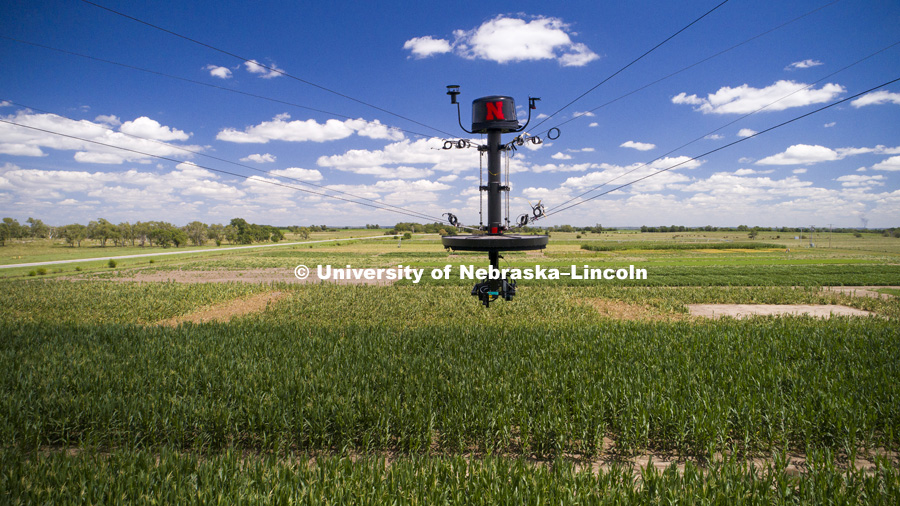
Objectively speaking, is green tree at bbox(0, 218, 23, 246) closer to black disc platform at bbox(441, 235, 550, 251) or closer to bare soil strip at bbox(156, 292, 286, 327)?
bare soil strip at bbox(156, 292, 286, 327)

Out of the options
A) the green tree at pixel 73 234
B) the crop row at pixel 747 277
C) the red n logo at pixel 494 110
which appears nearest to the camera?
the red n logo at pixel 494 110

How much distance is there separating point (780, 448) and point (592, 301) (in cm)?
1634

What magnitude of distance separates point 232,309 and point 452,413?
1905 centimetres

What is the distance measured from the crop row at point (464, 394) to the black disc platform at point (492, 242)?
289cm

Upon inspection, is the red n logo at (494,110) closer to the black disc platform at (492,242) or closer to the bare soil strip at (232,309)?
the black disc platform at (492,242)

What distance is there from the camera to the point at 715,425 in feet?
20.6

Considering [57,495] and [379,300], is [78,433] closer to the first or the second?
[57,495]

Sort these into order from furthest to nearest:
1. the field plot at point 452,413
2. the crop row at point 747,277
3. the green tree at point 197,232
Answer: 1. the green tree at point 197,232
2. the crop row at point 747,277
3. the field plot at point 452,413

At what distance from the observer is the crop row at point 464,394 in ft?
20.9

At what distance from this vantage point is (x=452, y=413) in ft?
21.7

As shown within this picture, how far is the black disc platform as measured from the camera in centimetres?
653

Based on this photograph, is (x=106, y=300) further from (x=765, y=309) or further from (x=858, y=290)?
(x=858, y=290)

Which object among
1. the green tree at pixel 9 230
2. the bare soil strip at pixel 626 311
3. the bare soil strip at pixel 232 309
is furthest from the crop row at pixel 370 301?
the green tree at pixel 9 230

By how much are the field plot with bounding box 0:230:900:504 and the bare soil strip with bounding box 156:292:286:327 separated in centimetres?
487
